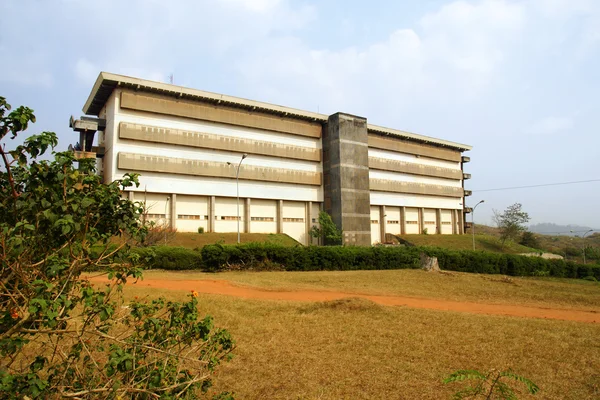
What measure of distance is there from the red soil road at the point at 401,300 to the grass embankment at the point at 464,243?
41484 millimetres

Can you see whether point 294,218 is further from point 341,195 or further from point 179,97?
point 179,97

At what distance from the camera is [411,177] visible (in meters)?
62.0

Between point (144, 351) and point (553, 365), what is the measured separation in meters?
6.07

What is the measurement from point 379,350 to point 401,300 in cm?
738

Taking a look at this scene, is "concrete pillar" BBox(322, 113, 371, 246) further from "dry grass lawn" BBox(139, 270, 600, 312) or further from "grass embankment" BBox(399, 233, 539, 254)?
"dry grass lawn" BBox(139, 270, 600, 312)

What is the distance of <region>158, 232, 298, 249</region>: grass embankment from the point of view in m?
37.5

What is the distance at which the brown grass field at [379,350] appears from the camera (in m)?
5.34

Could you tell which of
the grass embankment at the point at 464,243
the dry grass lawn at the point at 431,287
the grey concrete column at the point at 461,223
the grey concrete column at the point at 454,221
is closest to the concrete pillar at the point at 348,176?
the grass embankment at the point at 464,243

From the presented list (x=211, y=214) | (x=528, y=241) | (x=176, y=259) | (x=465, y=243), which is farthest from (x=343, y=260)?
(x=528, y=241)

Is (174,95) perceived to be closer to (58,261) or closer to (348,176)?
(348,176)

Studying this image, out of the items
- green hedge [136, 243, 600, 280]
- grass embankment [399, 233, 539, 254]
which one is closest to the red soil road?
green hedge [136, 243, 600, 280]

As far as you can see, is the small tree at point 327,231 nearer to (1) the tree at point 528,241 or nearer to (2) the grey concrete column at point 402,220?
(2) the grey concrete column at point 402,220

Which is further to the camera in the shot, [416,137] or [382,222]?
[416,137]

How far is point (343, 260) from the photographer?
26.1 metres
